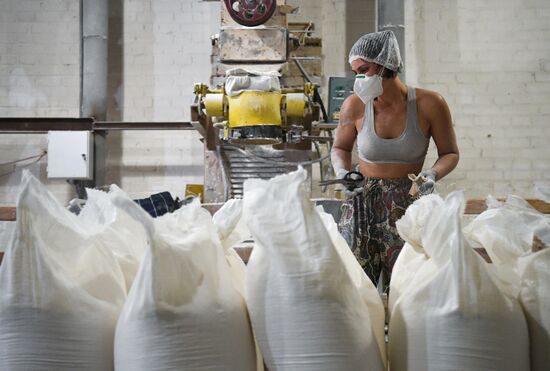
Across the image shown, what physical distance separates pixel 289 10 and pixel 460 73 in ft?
6.92

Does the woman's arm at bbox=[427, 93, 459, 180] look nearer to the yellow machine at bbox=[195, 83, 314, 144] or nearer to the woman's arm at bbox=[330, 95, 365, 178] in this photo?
the woman's arm at bbox=[330, 95, 365, 178]

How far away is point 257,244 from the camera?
3.42 feet

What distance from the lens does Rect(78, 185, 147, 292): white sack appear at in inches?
44.1

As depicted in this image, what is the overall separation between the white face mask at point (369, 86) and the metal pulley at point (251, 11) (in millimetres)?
1639

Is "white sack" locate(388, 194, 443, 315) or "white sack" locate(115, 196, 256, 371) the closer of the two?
"white sack" locate(115, 196, 256, 371)

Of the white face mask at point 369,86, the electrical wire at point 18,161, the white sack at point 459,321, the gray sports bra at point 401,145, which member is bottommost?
the white sack at point 459,321

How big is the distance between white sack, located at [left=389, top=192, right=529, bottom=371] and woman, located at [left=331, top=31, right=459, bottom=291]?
4.34 feet

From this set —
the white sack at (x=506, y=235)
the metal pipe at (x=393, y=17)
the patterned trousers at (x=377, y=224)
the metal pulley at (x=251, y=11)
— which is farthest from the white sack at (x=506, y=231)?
the metal pipe at (x=393, y=17)

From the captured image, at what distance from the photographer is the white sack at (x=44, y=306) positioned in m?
0.93

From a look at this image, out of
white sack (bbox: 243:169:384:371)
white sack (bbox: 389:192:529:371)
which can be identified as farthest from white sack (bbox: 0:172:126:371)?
white sack (bbox: 389:192:529:371)

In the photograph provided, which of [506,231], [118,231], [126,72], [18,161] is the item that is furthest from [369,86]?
[18,161]

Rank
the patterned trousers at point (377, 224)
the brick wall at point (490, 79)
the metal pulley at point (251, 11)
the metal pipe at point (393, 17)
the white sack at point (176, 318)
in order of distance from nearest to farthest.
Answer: the white sack at point (176, 318) < the patterned trousers at point (377, 224) < the metal pulley at point (251, 11) < the metal pipe at point (393, 17) < the brick wall at point (490, 79)

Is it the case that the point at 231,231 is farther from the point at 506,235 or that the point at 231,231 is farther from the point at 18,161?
the point at 18,161

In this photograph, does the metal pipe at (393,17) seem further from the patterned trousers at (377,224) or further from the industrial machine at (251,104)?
the patterned trousers at (377,224)
